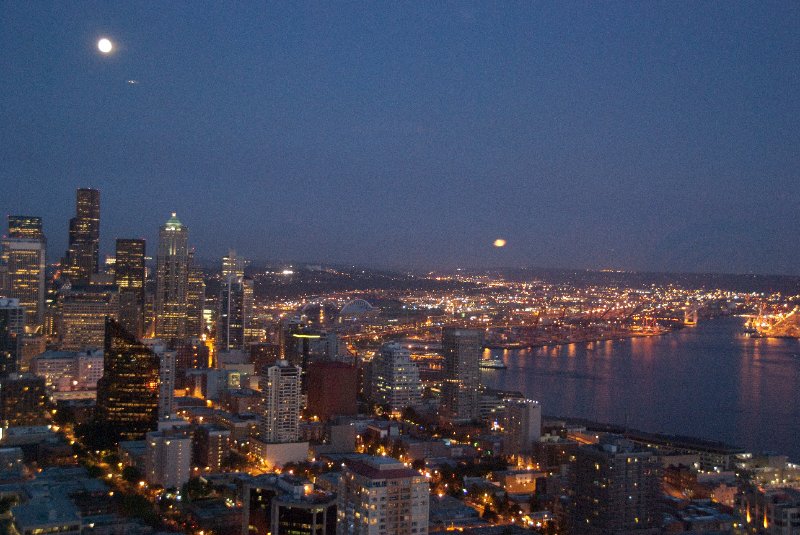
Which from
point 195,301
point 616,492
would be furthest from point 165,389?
point 195,301

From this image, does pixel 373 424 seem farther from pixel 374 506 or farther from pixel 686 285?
pixel 686 285

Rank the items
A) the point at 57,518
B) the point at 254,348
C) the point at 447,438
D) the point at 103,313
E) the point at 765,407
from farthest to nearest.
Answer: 1. the point at 103,313
2. the point at 254,348
3. the point at 765,407
4. the point at 447,438
5. the point at 57,518

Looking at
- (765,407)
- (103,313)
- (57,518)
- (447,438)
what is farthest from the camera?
(103,313)

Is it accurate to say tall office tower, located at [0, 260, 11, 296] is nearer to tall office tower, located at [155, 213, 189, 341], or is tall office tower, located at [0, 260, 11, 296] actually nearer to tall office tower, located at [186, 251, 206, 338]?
tall office tower, located at [155, 213, 189, 341]

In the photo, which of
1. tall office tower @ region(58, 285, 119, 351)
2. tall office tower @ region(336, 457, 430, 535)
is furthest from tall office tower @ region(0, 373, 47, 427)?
tall office tower @ region(336, 457, 430, 535)

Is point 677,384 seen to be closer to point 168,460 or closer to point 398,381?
point 398,381

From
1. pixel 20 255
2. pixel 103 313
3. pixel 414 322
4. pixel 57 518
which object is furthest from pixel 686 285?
pixel 57 518

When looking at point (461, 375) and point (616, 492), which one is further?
point (461, 375)
